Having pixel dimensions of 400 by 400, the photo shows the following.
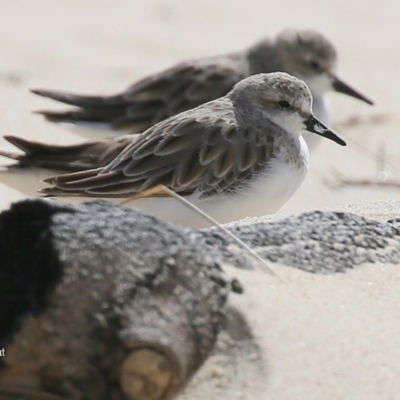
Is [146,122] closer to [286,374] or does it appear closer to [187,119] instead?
[187,119]

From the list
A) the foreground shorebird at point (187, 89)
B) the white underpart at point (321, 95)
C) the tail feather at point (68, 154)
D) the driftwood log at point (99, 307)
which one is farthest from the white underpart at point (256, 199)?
the driftwood log at point (99, 307)

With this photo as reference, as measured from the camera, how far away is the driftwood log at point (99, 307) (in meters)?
2.04

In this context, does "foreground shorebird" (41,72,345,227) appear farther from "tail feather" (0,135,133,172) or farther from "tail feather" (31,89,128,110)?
"tail feather" (31,89,128,110)

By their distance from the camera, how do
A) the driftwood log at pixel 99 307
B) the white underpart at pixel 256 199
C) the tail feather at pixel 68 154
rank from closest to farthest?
the driftwood log at pixel 99 307, the white underpart at pixel 256 199, the tail feather at pixel 68 154

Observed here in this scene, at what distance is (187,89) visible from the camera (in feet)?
18.2

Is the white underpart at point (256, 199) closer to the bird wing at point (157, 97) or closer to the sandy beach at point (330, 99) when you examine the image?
the sandy beach at point (330, 99)

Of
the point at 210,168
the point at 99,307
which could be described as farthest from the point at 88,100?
the point at 99,307

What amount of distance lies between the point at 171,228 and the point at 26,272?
1.13 ft

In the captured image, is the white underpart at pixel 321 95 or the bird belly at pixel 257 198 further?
the white underpart at pixel 321 95

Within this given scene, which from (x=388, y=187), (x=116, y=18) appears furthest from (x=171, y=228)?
(x=116, y=18)

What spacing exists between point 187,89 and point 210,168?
5.35 feet

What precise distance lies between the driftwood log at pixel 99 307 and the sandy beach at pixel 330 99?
0.60ft

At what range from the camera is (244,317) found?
2264mm

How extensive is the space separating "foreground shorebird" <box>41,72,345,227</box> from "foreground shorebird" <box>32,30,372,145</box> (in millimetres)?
1400
